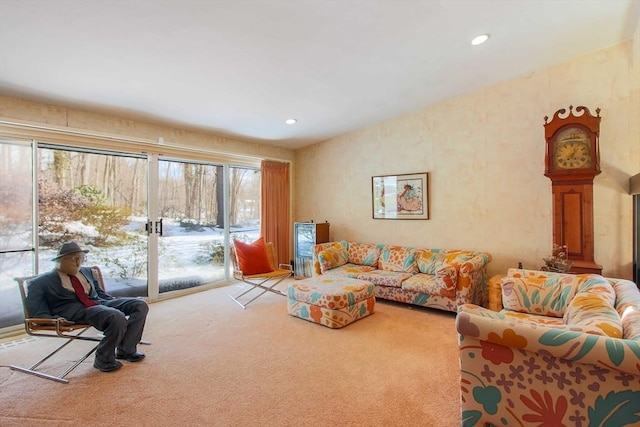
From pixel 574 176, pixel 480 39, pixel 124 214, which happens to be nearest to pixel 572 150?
pixel 574 176

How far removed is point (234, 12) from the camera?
226 cm

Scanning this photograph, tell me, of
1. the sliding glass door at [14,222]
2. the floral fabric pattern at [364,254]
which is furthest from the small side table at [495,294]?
the sliding glass door at [14,222]

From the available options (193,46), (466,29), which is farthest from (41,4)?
(466,29)

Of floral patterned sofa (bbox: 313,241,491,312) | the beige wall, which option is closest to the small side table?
floral patterned sofa (bbox: 313,241,491,312)

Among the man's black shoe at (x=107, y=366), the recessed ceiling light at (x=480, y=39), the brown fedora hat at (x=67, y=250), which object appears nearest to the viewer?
the man's black shoe at (x=107, y=366)

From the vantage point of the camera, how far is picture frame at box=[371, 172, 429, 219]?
4.69 m

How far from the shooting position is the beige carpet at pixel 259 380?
76.2 inches

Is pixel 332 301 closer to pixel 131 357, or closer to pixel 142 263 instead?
pixel 131 357

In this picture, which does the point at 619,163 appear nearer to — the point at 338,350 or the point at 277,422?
the point at 338,350

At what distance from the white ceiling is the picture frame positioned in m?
1.25

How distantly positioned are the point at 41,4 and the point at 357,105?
324 centimetres

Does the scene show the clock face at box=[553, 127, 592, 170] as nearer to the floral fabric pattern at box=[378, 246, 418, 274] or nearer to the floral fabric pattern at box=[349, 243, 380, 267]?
the floral fabric pattern at box=[378, 246, 418, 274]

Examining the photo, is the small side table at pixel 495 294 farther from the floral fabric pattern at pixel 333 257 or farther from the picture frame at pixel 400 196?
the floral fabric pattern at pixel 333 257

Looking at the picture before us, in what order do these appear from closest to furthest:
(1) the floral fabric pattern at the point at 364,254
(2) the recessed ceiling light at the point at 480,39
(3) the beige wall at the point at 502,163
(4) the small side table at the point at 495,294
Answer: (2) the recessed ceiling light at the point at 480,39 < (3) the beige wall at the point at 502,163 < (4) the small side table at the point at 495,294 < (1) the floral fabric pattern at the point at 364,254
